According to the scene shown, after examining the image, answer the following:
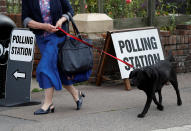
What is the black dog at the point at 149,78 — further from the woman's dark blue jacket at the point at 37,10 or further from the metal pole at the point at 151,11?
the metal pole at the point at 151,11

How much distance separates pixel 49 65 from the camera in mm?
5805

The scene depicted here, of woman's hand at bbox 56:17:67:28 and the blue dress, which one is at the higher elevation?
woman's hand at bbox 56:17:67:28

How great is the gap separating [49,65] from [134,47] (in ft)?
7.81

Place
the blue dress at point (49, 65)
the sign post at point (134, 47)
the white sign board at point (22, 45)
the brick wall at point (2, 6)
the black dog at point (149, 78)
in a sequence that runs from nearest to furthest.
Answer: the black dog at point (149, 78) → the blue dress at point (49, 65) → the white sign board at point (22, 45) → the sign post at point (134, 47) → the brick wall at point (2, 6)

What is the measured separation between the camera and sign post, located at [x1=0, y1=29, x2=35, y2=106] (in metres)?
6.51

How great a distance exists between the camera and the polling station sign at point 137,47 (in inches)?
299

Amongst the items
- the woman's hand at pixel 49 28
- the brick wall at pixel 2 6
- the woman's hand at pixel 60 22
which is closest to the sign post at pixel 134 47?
the woman's hand at pixel 60 22

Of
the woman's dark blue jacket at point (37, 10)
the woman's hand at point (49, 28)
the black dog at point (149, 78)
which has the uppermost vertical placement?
the woman's dark blue jacket at point (37, 10)

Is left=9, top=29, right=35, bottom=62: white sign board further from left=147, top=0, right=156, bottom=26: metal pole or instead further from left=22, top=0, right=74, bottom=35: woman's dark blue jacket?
left=147, top=0, right=156, bottom=26: metal pole

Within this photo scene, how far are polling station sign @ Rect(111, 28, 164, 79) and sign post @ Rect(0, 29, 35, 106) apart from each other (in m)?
1.64

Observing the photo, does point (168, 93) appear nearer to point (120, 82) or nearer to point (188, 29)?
point (120, 82)

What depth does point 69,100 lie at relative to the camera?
6848mm

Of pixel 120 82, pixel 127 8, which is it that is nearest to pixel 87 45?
pixel 120 82

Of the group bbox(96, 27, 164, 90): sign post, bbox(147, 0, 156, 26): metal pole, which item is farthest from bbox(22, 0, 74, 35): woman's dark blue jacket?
bbox(147, 0, 156, 26): metal pole
